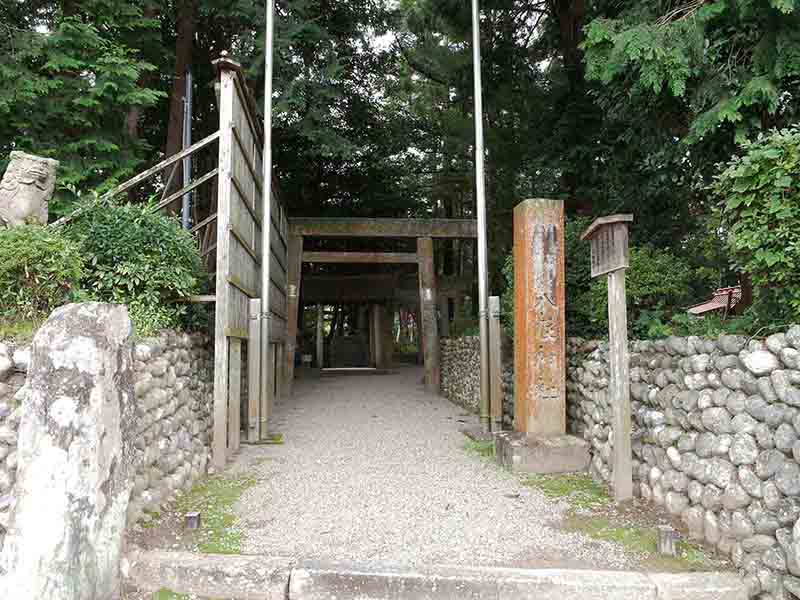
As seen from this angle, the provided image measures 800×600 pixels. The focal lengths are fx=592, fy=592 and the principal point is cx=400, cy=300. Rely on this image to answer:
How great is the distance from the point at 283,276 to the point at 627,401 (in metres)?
8.73

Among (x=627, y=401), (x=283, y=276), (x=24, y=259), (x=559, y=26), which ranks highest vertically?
(x=559, y=26)

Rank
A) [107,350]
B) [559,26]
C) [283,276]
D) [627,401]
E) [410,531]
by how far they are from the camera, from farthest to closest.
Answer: [283,276], [559,26], [627,401], [410,531], [107,350]

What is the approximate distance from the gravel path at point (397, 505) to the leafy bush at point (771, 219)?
1968mm

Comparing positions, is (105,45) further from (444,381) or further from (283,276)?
(444,381)

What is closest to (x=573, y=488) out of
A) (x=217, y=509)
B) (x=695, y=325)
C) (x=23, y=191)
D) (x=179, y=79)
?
(x=695, y=325)

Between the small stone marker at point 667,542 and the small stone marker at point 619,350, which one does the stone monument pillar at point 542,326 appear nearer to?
the small stone marker at point 619,350

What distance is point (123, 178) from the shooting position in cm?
909

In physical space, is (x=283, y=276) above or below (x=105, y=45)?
below

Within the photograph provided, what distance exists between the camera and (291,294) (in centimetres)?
1274

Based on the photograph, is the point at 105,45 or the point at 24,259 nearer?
the point at 24,259

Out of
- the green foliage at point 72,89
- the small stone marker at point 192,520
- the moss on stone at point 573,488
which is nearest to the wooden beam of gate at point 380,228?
the green foliage at point 72,89

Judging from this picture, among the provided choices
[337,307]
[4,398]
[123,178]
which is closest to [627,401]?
[4,398]

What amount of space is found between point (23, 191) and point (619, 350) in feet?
17.3

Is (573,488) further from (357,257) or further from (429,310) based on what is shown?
(357,257)
